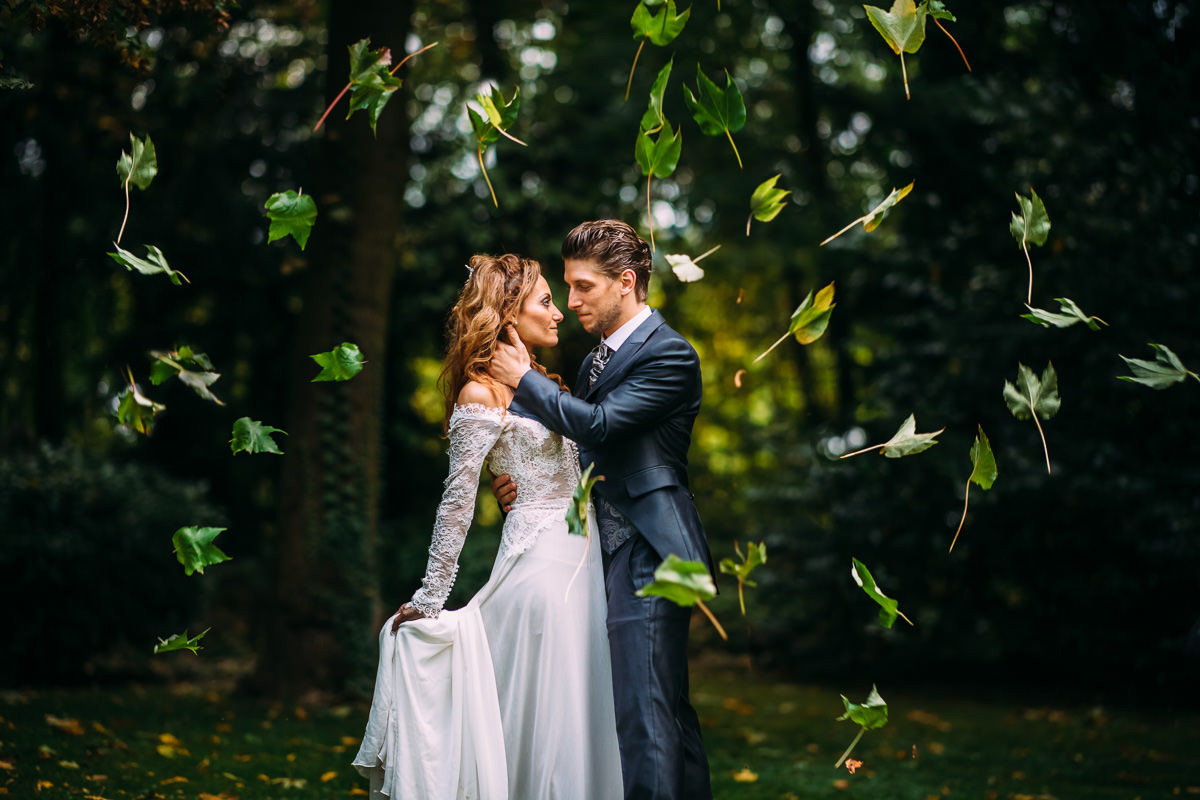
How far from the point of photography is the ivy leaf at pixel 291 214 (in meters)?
3.49

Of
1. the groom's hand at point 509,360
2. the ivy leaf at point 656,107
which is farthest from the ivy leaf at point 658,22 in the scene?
the groom's hand at point 509,360

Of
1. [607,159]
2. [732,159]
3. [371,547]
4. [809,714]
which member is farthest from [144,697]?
[732,159]

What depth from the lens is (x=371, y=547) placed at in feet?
28.3

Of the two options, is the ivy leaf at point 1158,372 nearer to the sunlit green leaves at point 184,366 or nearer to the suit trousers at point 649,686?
the suit trousers at point 649,686

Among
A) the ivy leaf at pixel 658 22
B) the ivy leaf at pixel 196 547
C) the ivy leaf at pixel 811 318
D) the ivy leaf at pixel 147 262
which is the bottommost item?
the ivy leaf at pixel 196 547

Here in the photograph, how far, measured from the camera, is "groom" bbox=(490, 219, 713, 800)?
355 centimetres

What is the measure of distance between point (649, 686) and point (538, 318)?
4.73 feet

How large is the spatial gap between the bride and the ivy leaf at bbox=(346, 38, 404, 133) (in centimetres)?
Result: 85

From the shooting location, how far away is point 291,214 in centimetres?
350

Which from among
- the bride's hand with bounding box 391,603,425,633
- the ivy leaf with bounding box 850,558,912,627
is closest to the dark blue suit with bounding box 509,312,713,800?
the ivy leaf with bounding box 850,558,912,627

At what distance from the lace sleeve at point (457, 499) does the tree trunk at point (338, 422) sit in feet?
15.4

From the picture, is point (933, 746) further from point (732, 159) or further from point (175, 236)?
point (175, 236)

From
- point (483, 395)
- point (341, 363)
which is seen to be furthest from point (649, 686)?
point (341, 363)

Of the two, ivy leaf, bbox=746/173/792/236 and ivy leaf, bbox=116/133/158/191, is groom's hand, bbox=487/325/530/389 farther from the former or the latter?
ivy leaf, bbox=116/133/158/191
